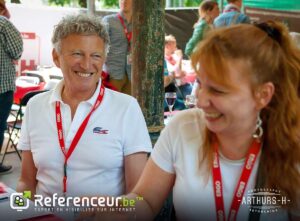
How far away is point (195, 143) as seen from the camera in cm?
153

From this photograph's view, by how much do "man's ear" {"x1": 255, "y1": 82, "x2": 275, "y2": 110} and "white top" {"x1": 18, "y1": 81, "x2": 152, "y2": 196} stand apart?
2.27 feet

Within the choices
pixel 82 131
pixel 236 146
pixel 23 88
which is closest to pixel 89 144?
pixel 82 131

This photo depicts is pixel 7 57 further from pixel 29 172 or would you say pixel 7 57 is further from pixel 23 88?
pixel 29 172

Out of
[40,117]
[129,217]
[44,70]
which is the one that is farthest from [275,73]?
[44,70]

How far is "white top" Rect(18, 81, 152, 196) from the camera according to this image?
1.88 m

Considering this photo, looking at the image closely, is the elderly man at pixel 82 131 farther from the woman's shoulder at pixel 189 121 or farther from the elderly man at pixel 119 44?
the elderly man at pixel 119 44

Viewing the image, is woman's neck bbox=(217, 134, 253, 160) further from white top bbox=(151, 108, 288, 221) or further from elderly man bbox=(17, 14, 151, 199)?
elderly man bbox=(17, 14, 151, 199)

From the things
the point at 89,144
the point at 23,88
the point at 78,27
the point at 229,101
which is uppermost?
the point at 78,27

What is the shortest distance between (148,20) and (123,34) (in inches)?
92.8

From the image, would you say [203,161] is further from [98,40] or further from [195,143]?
[98,40]

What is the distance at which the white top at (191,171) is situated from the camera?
145 cm

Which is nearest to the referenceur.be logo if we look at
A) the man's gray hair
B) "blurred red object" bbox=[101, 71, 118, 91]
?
the man's gray hair

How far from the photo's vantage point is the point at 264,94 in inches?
53.6

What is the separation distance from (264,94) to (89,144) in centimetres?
80
